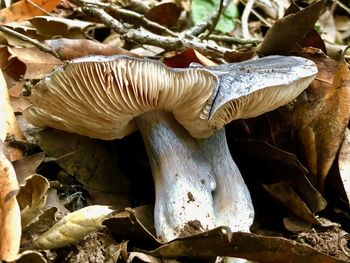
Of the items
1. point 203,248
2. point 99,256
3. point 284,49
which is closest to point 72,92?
point 99,256

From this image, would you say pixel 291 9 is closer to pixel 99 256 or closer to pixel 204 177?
pixel 204 177

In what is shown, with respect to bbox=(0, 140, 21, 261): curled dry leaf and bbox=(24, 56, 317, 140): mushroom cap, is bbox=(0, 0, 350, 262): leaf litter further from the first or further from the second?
bbox=(24, 56, 317, 140): mushroom cap

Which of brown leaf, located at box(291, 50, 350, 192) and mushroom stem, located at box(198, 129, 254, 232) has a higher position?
brown leaf, located at box(291, 50, 350, 192)

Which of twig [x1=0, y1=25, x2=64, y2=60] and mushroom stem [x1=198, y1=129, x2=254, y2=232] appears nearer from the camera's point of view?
mushroom stem [x1=198, y1=129, x2=254, y2=232]

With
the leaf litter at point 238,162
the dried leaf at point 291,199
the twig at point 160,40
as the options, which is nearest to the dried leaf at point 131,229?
the leaf litter at point 238,162

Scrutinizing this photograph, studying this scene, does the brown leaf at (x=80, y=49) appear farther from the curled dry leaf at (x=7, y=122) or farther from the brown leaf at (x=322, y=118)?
the brown leaf at (x=322, y=118)

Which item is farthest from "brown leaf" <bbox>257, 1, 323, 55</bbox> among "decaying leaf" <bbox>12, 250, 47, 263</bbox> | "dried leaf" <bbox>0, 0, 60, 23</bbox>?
"decaying leaf" <bbox>12, 250, 47, 263</bbox>

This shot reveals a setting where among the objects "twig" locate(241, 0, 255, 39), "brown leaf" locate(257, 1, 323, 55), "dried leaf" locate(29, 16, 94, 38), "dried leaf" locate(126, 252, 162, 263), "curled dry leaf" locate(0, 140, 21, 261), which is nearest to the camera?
"curled dry leaf" locate(0, 140, 21, 261)

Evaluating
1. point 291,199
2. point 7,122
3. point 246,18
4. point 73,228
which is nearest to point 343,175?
point 291,199
